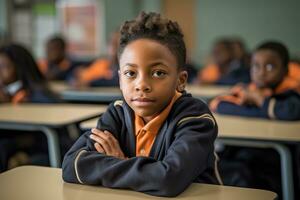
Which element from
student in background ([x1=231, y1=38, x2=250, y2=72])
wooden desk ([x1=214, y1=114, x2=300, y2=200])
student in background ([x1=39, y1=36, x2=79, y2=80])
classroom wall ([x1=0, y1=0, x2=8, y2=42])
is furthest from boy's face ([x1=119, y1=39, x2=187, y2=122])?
classroom wall ([x1=0, y1=0, x2=8, y2=42])

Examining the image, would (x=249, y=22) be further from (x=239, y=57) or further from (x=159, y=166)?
(x=159, y=166)

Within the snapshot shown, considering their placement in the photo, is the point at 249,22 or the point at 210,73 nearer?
the point at 210,73

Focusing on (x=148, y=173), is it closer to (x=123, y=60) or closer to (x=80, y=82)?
(x=123, y=60)

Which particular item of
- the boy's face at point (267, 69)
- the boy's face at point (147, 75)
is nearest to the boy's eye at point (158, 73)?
the boy's face at point (147, 75)

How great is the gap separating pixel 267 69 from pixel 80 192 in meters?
1.75

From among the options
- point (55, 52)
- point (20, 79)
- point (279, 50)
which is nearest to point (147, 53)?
point (279, 50)

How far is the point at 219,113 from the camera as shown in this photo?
2.66 m

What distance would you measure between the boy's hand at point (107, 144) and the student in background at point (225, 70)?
3315mm

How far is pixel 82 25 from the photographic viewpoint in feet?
23.6

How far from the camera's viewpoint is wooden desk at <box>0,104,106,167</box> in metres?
2.38

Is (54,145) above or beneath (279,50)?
beneath

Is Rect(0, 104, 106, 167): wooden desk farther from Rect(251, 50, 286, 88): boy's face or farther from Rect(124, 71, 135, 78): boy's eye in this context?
Rect(124, 71, 135, 78): boy's eye

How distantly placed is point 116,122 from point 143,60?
0.74 ft

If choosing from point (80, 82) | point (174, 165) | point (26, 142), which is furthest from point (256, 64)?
point (80, 82)
